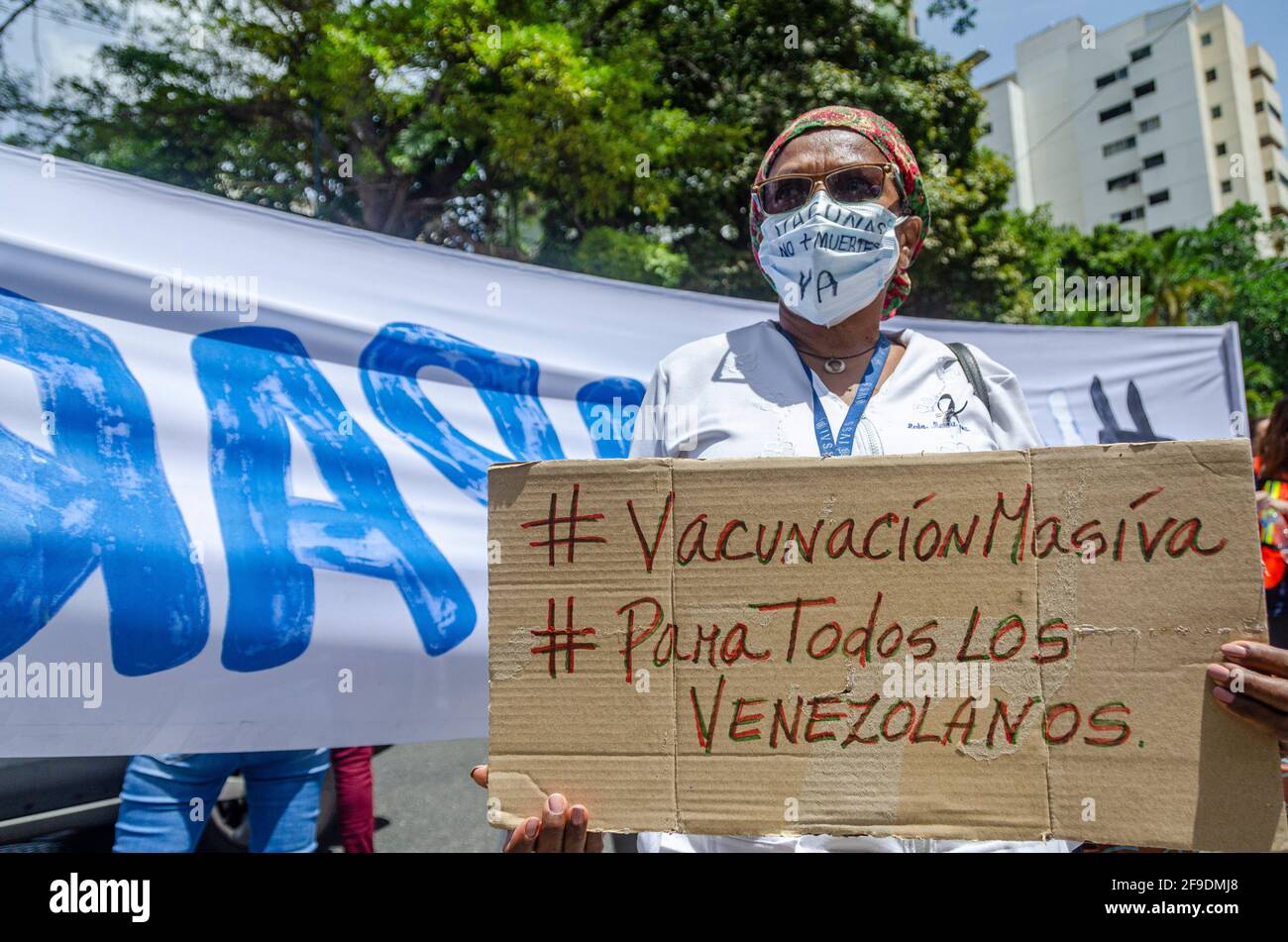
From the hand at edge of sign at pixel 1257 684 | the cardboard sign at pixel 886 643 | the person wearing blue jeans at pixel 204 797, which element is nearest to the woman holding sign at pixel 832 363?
the cardboard sign at pixel 886 643

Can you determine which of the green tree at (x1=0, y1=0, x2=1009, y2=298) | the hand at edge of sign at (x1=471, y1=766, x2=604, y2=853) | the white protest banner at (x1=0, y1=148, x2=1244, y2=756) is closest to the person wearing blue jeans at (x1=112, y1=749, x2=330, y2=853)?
the white protest banner at (x1=0, y1=148, x2=1244, y2=756)

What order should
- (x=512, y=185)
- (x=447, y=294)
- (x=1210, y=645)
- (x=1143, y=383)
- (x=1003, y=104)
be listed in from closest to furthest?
(x=1210, y=645)
(x=447, y=294)
(x=1143, y=383)
(x=512, y=185)
(x=1003, y=104)

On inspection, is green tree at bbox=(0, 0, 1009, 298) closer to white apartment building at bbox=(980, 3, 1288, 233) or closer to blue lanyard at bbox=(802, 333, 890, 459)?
blue lanyard at bbox=(802, 333, 890, 459)

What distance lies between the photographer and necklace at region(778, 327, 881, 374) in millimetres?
1802

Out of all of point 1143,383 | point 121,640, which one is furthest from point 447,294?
point 1143,383

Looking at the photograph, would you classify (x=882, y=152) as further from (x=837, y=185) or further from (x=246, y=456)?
(x=246, y=456)

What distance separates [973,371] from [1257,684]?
72 centimetres

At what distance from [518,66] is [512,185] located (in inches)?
85.6

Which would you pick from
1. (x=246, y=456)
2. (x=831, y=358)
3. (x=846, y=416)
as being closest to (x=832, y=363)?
(x=831, y=358)

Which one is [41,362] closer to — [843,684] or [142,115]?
[843,684]

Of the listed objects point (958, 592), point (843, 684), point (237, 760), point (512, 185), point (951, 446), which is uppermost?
point (512, 185)

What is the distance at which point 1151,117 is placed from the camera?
54875mm

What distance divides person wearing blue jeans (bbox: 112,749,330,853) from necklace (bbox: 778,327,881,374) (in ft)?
5.80

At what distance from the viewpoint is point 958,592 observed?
132 cm
